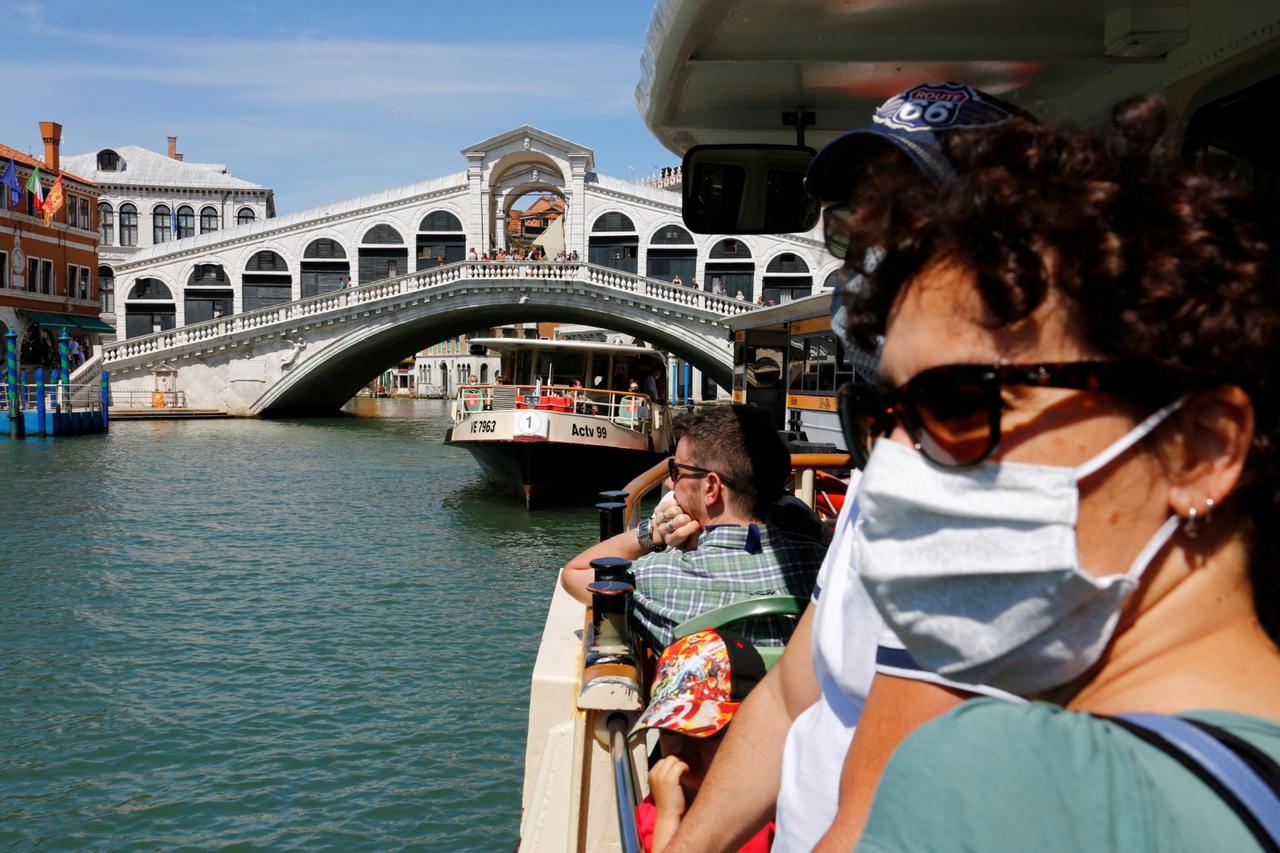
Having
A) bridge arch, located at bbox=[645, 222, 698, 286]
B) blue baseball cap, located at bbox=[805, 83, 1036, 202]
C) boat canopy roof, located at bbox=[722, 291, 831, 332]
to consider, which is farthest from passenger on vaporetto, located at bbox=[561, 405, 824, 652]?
bridge arch, located at bbox=[645, 222, 698, 286]

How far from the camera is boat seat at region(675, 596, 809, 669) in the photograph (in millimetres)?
2199

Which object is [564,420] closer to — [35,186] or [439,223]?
[35,186]

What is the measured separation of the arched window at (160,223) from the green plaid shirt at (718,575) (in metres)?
47.2

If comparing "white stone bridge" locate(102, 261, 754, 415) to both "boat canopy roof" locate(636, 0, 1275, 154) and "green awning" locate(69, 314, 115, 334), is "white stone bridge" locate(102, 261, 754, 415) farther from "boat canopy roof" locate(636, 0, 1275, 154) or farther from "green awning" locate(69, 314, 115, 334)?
"boat canopy roof" locate(636, 0, 1275, 154)

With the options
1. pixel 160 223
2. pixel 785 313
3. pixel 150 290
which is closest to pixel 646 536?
pixel 785 313

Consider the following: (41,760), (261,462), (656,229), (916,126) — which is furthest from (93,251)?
(916,126)

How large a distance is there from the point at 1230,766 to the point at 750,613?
1.58 meters

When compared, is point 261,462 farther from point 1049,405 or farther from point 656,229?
point 656,229

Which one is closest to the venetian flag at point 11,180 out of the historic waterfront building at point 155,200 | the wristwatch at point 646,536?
the historic waterfront building at point 155,200

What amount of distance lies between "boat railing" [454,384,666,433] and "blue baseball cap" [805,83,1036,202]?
1263cm

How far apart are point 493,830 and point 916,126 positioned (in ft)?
13.2

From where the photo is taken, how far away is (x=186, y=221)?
1797 inches

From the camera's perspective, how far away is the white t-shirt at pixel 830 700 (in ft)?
3.61

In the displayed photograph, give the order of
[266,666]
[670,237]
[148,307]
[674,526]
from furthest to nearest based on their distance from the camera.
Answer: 1. [670,237]
2. [148,307]
3. [266,666]
4. [674,526]
